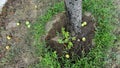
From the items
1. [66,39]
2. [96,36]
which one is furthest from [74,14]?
[96,36]

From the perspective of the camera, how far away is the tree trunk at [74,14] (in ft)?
10.7

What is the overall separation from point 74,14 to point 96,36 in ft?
1.71

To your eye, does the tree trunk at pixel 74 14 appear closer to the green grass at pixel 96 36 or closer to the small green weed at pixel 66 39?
the small green weed at pixel 66 39

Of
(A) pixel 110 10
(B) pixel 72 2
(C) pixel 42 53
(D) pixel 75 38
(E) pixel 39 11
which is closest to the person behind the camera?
(B) pixel 72 2

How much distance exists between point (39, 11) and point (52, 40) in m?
0.95

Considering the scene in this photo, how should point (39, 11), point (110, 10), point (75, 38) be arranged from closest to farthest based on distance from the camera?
point (75, 38), point (110, 10), point (39, 11)

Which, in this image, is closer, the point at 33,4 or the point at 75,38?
the point at 75,38

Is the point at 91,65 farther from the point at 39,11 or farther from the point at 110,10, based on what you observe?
the point at 39,11

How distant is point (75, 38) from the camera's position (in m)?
3.51

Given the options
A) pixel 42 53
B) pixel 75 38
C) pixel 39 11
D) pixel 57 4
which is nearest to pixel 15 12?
pixel 39 11

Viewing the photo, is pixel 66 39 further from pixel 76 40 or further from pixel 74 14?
pixel 74 14

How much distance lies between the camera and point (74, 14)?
339cm

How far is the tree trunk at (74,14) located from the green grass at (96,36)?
32 cm

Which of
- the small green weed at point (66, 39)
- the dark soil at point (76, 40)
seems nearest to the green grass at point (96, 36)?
the dark soil at point (76, 40)
